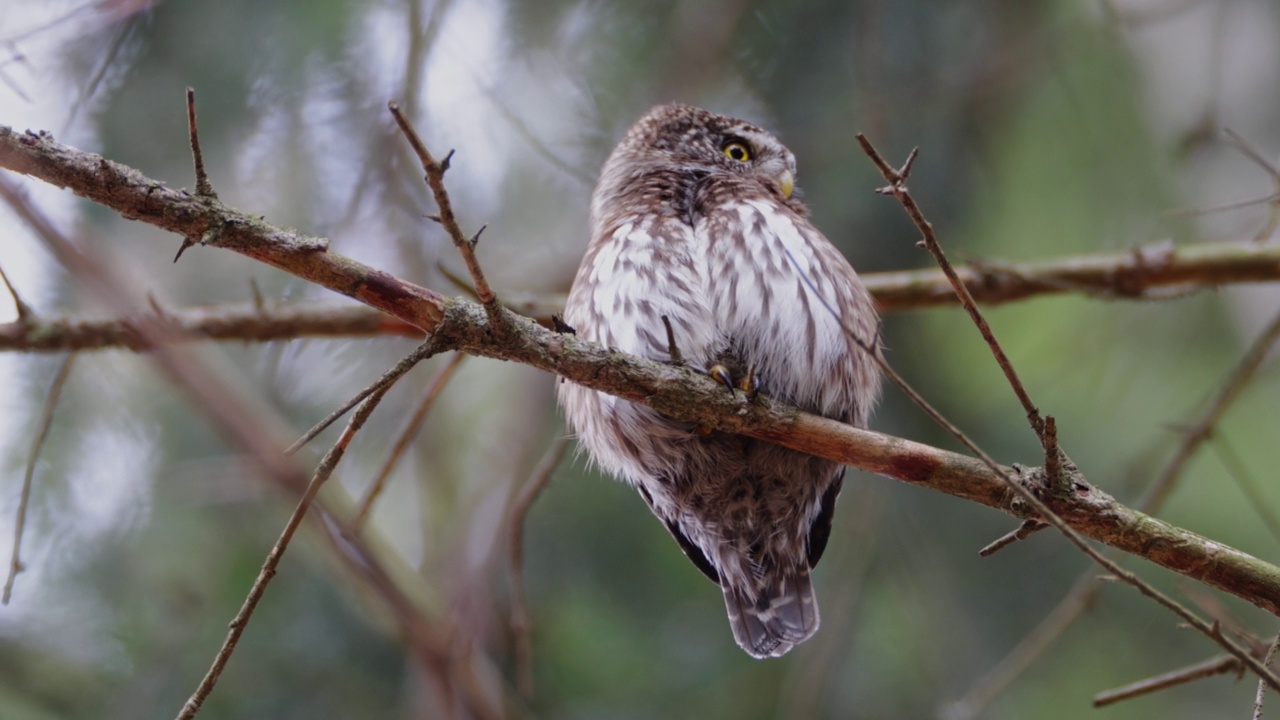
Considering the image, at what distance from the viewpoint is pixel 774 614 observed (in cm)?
323

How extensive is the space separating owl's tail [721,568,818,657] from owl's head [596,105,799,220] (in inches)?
55.2

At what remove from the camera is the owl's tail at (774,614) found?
3197mm

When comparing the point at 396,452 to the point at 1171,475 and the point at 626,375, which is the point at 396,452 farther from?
the point at 1171,475

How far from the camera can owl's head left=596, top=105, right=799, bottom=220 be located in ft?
12.2

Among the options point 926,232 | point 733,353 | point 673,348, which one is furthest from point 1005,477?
point 733,353

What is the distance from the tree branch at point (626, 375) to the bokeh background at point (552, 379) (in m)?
1.58

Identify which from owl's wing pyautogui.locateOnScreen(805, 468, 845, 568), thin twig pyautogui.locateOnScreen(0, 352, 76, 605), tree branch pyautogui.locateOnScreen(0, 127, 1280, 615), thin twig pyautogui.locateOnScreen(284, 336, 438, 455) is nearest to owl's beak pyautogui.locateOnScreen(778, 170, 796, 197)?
owl's wing pyautogui.locateOnScreen(805, 468, 845, 568)

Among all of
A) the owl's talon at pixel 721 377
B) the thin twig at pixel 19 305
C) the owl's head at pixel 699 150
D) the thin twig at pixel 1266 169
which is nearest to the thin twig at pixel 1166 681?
the owl's talon at pixel 721 377

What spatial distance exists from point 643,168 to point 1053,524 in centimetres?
217

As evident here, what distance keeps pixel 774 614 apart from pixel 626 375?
4.50 feet

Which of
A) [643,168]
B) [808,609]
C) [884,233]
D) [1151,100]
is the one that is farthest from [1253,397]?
[643,168]

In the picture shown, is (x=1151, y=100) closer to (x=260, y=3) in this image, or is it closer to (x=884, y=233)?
(x=884, y=233)

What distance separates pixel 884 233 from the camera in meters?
4.50

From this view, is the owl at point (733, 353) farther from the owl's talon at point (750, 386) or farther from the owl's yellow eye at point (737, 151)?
the owl's yellow eye at point (737, 151)
